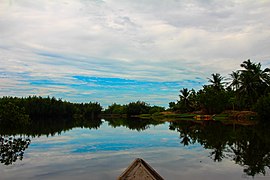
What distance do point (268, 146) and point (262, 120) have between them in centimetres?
3079

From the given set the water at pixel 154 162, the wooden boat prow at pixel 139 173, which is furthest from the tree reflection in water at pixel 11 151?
the wooden boat prow at pixel 139 173

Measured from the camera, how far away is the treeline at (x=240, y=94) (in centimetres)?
4959

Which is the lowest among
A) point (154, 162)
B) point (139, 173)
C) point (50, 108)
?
point (154, 162)

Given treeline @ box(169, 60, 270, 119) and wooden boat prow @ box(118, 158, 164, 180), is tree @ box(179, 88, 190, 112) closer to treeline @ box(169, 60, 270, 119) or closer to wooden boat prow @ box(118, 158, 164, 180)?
treeline @ box(169, 60, 270, 119)

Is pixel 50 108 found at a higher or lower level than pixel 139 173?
higher

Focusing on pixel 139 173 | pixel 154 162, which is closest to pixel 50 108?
pixel 154 162

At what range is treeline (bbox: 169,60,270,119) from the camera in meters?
49.6

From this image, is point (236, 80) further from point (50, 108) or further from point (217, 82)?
point (50, 108)

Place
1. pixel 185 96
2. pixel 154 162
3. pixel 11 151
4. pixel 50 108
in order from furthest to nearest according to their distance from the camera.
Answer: pixel 50 108 < pixel 185 96 < pixel 11 151 < pixel 154 162

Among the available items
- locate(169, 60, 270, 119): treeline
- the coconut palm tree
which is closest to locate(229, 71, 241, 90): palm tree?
locate(169, 60, 270, 119): treeline

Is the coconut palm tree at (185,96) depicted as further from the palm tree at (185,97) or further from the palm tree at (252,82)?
the palm tree at (252,82)

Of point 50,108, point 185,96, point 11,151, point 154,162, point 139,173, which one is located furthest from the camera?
point 50,108

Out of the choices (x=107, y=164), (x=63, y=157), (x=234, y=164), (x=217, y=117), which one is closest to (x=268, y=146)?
(x=234, y=164)

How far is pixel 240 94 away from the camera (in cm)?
5322
